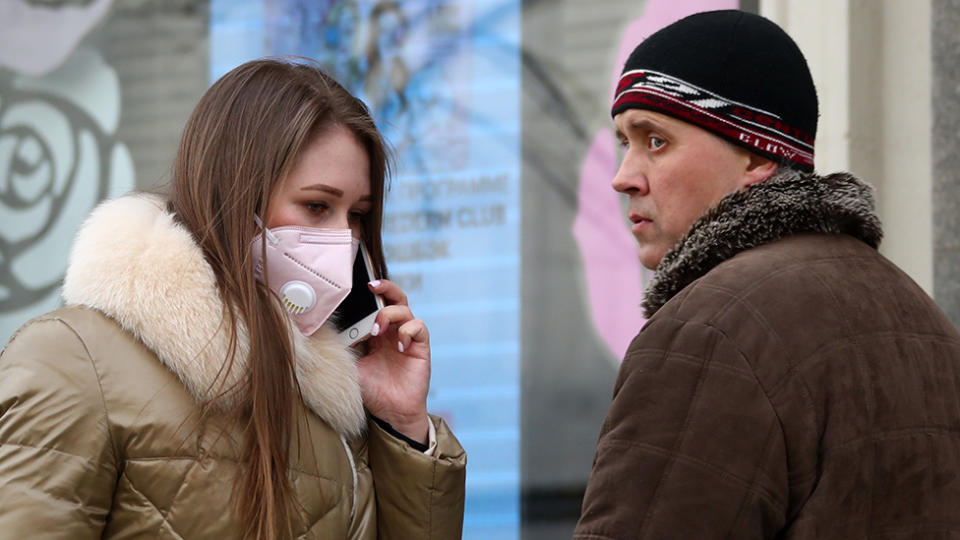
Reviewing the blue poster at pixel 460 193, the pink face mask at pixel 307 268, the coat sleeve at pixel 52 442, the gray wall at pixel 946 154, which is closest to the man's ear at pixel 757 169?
the pink face mask at pixel 307 268

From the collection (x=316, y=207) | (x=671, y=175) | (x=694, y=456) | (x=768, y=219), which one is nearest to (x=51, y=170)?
(x=316, y=207)

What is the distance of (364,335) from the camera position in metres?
2.59

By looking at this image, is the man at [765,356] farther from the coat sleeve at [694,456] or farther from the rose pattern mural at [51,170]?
the rose pattern mural at [51,170]

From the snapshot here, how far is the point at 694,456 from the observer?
171 cm

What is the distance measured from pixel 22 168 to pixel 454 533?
158 inches

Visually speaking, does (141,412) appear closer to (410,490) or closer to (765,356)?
(410,490)

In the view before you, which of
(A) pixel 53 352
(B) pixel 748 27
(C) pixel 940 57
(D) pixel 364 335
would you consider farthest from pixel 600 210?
(A) pixel 53 352

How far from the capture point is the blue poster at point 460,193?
4.77 meters

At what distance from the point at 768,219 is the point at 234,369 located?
1.04 meters

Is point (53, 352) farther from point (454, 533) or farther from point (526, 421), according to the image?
point (526, 421)

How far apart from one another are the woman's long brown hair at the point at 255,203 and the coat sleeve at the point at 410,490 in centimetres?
28

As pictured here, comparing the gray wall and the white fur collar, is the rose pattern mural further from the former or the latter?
the gray wall

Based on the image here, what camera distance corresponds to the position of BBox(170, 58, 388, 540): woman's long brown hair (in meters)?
2.16

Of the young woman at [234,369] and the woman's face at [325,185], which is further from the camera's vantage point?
the woman's face at [325,185]
